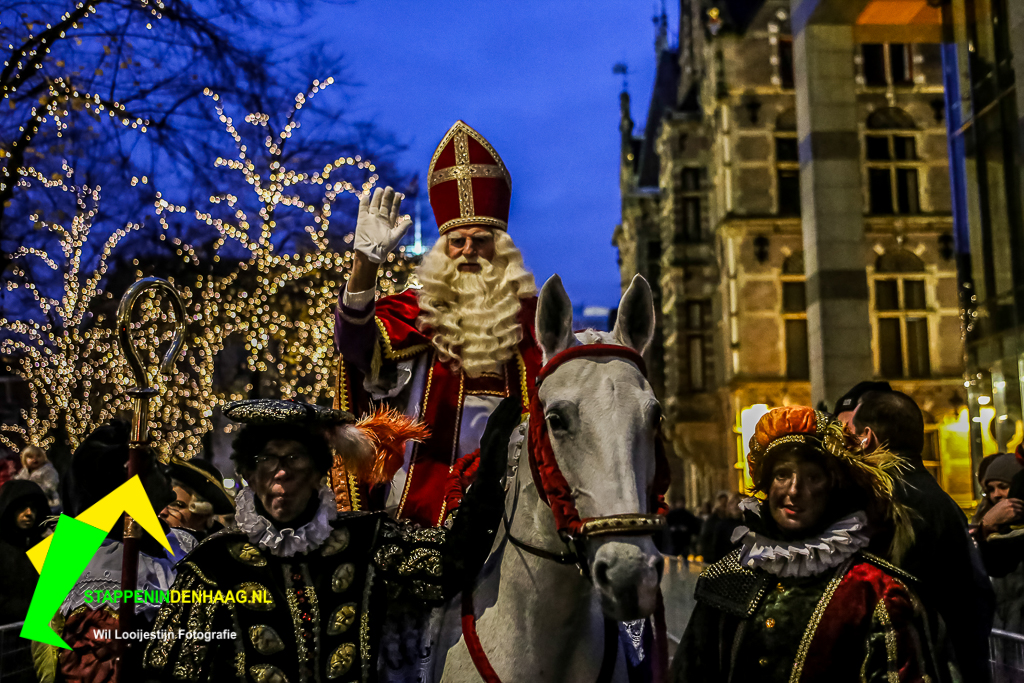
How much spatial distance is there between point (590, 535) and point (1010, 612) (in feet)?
19.6

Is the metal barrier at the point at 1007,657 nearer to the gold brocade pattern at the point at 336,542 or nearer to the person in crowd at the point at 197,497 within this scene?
the gold brocade pattern at the point at 336,542

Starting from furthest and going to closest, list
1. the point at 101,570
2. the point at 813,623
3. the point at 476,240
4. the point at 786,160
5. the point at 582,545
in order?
the point at 786,160, the point at 101,570, the point at 476,240, the point at 813,623, the point at 582,545

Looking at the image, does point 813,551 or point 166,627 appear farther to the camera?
point 813,551

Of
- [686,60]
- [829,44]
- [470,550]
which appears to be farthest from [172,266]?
[686,60]

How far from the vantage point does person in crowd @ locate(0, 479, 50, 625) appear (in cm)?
777

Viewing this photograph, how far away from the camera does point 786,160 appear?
3048cm

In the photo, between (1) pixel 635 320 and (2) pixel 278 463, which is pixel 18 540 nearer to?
(2) pixel 278 463

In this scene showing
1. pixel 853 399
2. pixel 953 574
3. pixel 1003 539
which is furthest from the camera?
pixel 1003 539

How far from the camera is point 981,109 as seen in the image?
1653 centimetres

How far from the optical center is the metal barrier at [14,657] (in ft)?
20.9

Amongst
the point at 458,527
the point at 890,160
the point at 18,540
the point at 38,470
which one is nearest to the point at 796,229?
the point at 890,160

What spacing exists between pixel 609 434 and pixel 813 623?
5.37ft
